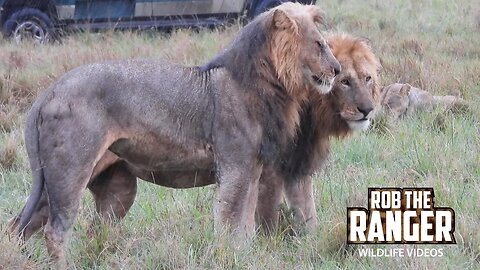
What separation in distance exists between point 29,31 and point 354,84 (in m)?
7.20

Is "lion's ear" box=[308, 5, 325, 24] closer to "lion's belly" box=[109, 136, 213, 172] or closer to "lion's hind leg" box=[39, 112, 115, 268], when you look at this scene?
"lion's belly" box=[109, 136, 213, 172]

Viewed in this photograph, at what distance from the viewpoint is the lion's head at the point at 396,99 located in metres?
7.31

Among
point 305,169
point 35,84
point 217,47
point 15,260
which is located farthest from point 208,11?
point 15,260

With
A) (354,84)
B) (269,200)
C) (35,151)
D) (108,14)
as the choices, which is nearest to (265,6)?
(108,14)

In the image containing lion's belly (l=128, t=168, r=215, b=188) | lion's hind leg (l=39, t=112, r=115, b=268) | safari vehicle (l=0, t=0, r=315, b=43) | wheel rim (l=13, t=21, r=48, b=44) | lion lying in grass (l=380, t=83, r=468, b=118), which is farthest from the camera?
safari vehicle (l=0, t=0, r=315, b=43)

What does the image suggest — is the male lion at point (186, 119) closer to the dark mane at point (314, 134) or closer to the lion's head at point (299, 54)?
the lion's head at point (299, 54)

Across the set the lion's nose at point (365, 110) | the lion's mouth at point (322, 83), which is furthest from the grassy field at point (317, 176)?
the lion's mouth at point (322, 83)

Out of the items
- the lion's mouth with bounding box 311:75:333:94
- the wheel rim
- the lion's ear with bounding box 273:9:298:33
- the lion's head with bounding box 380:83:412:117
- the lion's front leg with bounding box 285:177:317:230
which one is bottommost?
the wheel rim

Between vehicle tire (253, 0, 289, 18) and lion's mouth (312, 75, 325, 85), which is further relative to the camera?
vehicle tire (253, 0, 289, 18)

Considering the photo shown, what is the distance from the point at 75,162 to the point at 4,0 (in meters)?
7.60

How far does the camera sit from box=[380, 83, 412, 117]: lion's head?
7309mm

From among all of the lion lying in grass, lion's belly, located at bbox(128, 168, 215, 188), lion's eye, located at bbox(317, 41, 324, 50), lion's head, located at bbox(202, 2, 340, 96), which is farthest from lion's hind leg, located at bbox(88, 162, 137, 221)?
the lion lying in grass

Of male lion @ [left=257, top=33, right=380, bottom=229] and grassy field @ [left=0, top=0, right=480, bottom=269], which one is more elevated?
male lion @ [left=257, top=33, right=380, bottom=229]

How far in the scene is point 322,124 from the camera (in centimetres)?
472
